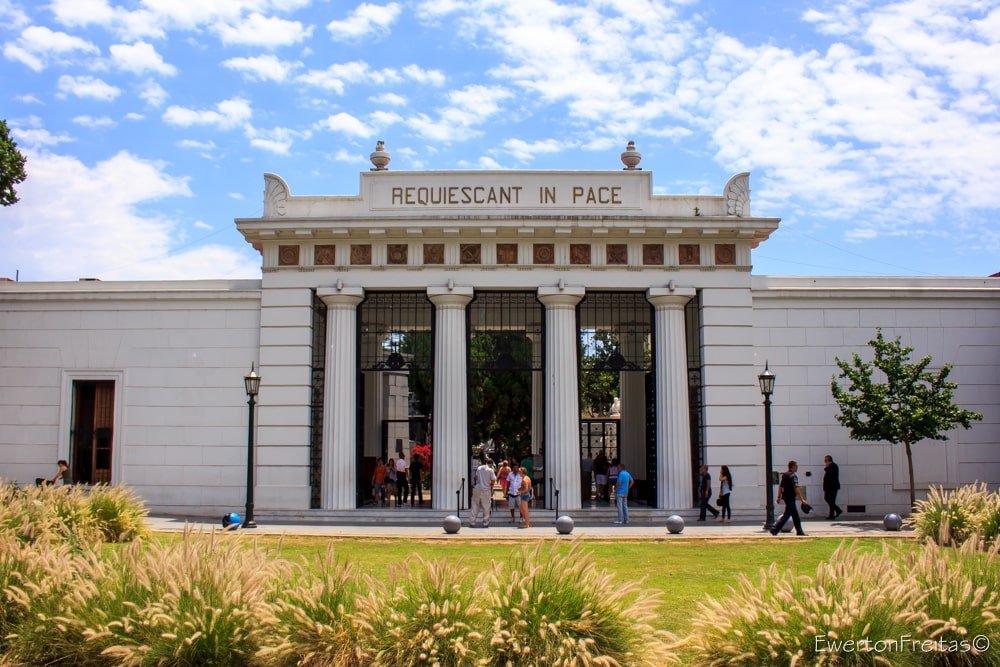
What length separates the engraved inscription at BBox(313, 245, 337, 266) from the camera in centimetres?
2522

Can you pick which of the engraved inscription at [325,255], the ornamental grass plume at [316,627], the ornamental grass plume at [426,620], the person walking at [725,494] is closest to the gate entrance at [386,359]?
the engraved inscription at [325,255]

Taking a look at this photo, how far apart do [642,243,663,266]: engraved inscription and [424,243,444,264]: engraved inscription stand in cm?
568

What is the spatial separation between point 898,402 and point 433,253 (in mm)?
12899

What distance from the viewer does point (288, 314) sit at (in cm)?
→ 2505

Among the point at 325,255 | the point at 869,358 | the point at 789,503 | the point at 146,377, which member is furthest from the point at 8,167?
the point at 869,358

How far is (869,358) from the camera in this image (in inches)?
995

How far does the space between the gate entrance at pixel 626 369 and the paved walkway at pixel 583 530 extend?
3.97 m

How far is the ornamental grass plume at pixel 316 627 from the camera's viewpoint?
7648mm

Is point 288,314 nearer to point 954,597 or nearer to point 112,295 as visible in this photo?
point 112,295

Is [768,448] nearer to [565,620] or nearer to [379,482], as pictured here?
[379,482]

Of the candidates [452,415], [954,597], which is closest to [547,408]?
[452,415]

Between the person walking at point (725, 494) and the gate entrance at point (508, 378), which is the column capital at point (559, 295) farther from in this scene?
the person walking at point (725, 494)

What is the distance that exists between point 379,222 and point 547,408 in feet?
22.6

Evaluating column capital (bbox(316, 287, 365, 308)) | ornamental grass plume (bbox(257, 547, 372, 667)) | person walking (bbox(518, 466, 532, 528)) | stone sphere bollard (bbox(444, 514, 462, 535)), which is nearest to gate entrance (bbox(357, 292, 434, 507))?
column capital (bbox(316, 287, 365, 308))
